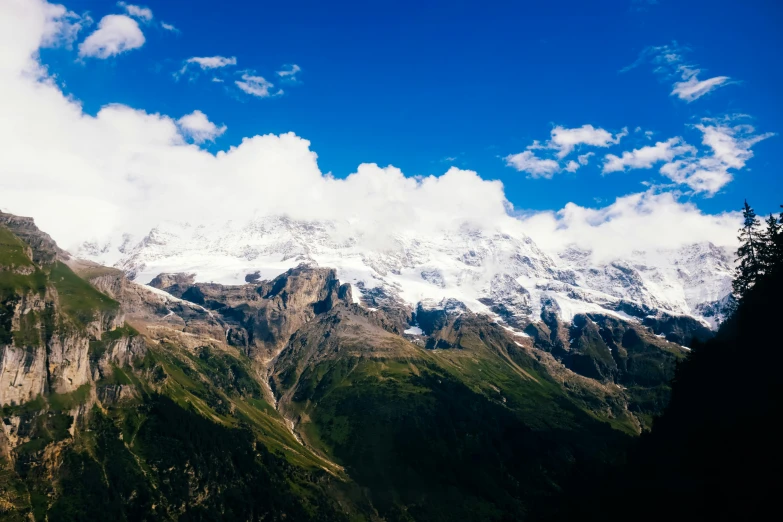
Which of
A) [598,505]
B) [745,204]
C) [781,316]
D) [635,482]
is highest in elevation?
[745,204]

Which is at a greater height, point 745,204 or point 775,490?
point 745,204

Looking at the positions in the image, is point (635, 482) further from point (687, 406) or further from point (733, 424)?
point (687, 406)

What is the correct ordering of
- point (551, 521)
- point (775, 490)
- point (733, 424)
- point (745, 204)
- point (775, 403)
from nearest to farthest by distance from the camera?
point (775, 490) → point (775, 403) → point (733, 424) → point (551, 521) → point (745, 204)

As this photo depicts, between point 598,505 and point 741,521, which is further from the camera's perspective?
point 598,505

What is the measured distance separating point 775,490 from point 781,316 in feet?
177

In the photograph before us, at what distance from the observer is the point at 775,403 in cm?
8644

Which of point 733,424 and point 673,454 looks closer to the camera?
point 733,424

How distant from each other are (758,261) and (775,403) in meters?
70.7

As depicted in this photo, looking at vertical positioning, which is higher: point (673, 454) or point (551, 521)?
point (673, 454)

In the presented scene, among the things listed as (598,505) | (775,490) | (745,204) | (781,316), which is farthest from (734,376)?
(745,204)

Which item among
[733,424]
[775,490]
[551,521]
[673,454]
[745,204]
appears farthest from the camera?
[745,204]

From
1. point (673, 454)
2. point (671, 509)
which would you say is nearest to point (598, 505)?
point (673, 454)

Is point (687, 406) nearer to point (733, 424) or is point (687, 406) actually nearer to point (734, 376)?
point (734, 376)

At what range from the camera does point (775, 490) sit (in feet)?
238
